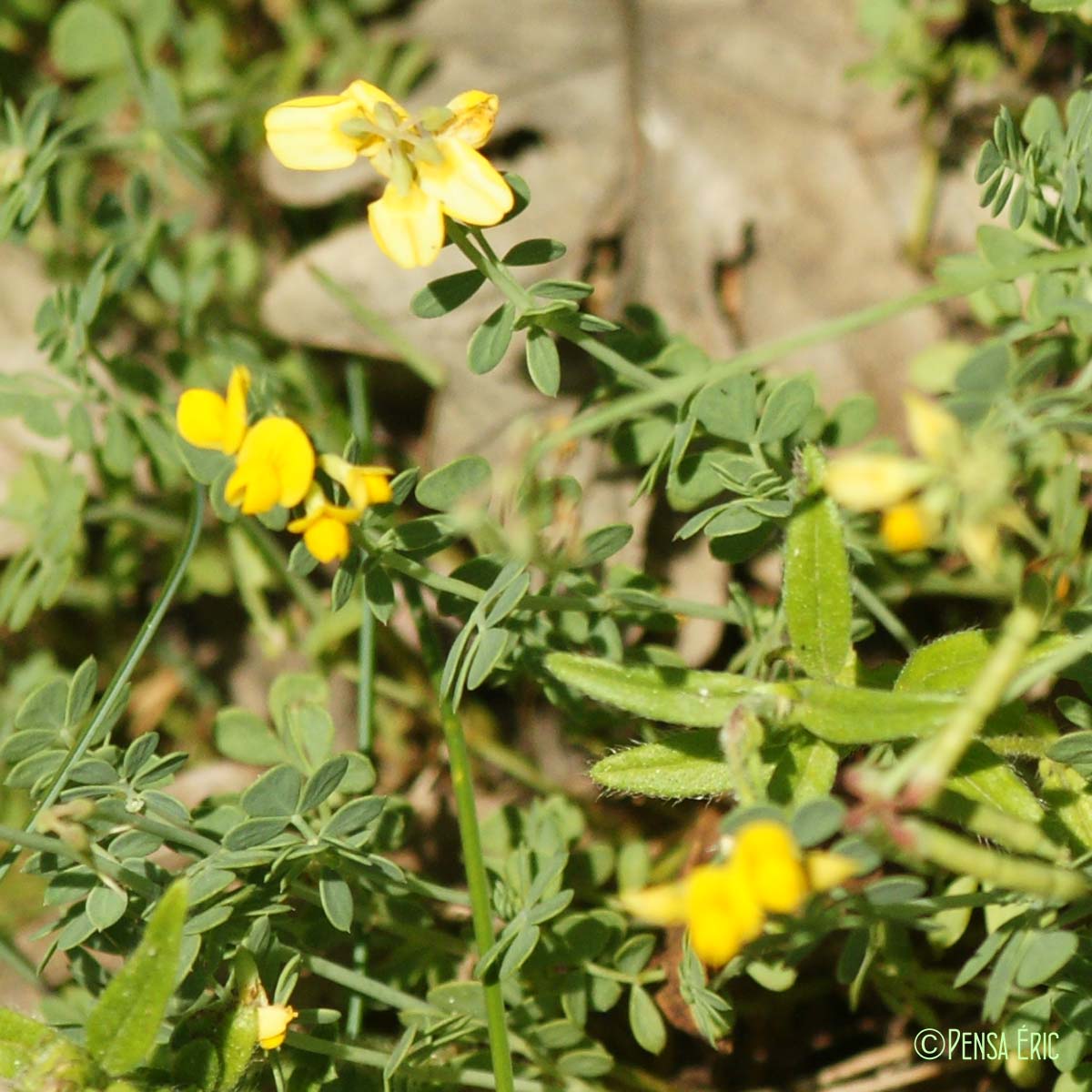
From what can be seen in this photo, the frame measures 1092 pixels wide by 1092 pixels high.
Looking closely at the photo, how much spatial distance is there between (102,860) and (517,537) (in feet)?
3.26

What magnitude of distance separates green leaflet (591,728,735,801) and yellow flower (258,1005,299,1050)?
72cm

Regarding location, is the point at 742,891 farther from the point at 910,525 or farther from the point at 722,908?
the point at 910,525

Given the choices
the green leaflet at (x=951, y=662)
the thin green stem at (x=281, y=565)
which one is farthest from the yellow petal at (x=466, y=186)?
the thin green stem at (x=281, y=565)

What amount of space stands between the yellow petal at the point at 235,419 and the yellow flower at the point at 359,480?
16 cm

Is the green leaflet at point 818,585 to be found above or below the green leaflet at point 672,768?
above

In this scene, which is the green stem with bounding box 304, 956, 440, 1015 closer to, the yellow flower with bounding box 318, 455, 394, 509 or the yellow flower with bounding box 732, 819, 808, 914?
the yellow flower with bounding box 318, 455, 394, 509

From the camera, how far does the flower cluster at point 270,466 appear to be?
210 cm

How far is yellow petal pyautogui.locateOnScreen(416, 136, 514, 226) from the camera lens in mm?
2260

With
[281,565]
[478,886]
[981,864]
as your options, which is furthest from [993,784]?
[281,565]

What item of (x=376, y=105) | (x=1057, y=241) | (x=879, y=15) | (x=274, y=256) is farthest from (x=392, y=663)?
(x=879, y=15)

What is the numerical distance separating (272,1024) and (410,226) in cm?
150

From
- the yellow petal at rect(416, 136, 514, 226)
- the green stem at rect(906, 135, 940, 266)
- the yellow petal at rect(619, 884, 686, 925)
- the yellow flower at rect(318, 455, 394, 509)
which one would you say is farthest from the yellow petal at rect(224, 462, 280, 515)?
→ the green stem at rect(906, 135, 940, 266)

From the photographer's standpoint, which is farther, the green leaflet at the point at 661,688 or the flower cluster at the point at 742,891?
the green leaflet at the point at 661,688

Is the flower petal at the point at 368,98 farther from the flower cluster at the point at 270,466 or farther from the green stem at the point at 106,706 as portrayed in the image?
the green stem at the point at 106,706
